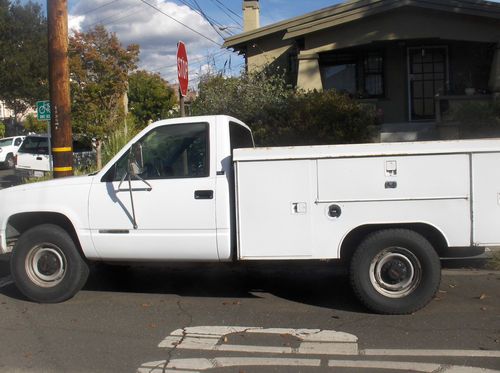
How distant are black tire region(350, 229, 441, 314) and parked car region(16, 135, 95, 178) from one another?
48.7ft

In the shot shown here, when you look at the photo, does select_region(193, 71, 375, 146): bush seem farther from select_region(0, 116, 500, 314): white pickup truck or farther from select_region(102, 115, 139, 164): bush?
select_region(0, 116, 500, 314): white pickup truck

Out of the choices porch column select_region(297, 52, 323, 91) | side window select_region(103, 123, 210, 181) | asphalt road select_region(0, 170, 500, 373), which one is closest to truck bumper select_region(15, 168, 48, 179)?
porch column select_region(297, 52, 323, 91)

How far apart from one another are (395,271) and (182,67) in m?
4.82

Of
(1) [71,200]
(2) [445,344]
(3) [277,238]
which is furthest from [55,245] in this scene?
(2) [445,344]

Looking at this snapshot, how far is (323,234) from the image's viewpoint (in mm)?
5660

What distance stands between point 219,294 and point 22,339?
2245mm

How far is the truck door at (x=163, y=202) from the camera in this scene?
5.89 meters

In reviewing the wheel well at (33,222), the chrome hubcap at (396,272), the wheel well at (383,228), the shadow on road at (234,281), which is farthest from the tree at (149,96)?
the chrome hubcap at (396,272)

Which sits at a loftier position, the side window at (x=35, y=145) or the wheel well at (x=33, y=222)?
the side window at (x=35, y=145)

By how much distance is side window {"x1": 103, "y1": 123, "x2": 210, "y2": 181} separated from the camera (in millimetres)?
6016

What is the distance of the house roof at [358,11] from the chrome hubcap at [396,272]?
11115 millimetres

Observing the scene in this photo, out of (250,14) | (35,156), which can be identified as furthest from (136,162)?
(250,14)

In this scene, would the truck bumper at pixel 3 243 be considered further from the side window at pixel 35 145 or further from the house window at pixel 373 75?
the side window at pixel 35 145

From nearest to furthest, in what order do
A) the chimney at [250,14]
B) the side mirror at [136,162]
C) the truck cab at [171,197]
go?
the side mirror at [136,162] → the truck cab at [171,197] → the chimney at [250,14]
